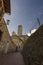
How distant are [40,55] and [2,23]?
48.2ft

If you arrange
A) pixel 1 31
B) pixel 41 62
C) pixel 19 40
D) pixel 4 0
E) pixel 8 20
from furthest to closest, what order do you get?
pixel 19 40 < pixel 8 20 < pixel 1 31 < pixel 4 0 < pixel 41 62

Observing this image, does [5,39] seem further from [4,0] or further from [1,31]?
[4,0]

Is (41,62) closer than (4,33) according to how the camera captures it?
Yes

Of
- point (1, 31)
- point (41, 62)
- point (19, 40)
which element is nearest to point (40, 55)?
point (41, 62)

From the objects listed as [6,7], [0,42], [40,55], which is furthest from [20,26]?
[40,55]

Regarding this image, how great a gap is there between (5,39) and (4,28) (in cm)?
127

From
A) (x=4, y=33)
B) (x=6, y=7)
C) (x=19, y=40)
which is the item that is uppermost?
(x=6, y=7)

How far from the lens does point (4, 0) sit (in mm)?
11656

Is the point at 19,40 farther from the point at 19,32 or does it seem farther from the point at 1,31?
the point at 1,31

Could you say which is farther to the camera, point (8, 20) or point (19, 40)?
point (19, 40)

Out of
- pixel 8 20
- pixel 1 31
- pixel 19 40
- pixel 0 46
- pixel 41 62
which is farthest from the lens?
pixel 19 40

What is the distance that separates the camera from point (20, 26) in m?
26.6

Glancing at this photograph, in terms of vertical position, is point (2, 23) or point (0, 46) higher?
point (2, 23)

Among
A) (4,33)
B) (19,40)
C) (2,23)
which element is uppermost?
(2,23)
